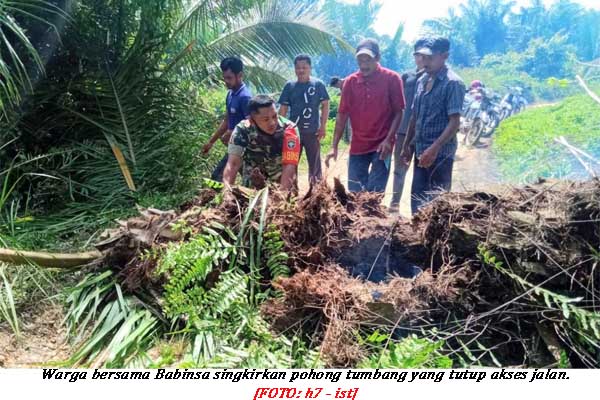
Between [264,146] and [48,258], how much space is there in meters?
1.70

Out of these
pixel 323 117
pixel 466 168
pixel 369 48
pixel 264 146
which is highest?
pixel 369 48

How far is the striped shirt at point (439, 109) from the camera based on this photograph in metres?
3.87

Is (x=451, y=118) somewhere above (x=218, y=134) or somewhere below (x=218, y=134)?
above

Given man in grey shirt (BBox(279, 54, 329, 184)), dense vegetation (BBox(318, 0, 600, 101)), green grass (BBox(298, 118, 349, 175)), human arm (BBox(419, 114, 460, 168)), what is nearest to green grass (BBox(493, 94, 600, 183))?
human arm (BBox(419, 114, 460, 168))

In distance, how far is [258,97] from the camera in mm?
3561

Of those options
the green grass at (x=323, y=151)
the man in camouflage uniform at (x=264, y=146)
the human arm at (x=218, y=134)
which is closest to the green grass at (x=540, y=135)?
the green grass at (x=323, y=151)

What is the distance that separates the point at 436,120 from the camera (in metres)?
4.03

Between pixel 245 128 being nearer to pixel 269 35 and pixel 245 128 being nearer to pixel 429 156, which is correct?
pixel 429 156

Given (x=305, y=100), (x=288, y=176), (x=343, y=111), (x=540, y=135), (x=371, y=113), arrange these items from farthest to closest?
(x=540, y=135) → (x=305, y=100) → (x=343, y=111) → (x=371, y=113) → (x=288, y=176)

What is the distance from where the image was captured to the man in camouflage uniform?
3549 mm

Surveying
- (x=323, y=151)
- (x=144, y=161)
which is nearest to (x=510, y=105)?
(x=323, y=151)

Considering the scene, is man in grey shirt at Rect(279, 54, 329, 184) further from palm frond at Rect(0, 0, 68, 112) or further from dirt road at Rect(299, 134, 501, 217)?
palm frond at Rect(0, 0, 68, 112)

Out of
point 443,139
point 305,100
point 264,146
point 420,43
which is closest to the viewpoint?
point 264,146

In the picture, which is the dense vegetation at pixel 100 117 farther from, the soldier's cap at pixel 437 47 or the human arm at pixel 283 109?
the soldier's cap at pixel 437 47
